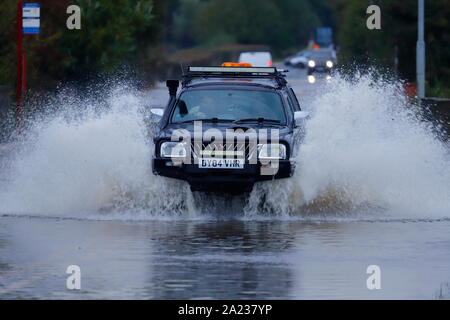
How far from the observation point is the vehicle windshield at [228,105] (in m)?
17.7

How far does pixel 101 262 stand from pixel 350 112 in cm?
726

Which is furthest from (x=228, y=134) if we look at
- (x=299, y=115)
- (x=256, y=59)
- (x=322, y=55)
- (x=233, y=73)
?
(x=322, y=55)

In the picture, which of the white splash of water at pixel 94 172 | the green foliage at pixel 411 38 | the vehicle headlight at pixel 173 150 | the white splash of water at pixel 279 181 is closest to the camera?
the vehicle headlight at pixel 173 150

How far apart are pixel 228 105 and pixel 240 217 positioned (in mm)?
1706

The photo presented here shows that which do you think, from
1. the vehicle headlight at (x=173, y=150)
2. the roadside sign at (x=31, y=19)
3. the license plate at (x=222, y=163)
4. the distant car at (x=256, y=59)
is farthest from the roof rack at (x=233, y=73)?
the distant car at (x=256, y=59)

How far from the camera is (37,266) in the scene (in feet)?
40.6

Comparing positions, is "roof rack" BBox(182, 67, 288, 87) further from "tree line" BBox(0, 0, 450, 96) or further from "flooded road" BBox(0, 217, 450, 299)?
"tree line" BBox(0, 0, 450, 96)

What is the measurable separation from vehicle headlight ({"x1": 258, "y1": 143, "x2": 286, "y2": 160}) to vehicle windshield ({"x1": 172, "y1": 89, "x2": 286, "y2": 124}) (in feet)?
2.86

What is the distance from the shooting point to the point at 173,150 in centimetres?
1673

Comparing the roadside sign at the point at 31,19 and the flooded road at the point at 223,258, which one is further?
the roadside sign at the point at 31,19

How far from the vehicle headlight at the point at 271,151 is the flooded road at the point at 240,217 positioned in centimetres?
47

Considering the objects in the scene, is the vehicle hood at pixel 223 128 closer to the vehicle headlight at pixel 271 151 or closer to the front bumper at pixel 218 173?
the vehicle headlight at pixel 271 151

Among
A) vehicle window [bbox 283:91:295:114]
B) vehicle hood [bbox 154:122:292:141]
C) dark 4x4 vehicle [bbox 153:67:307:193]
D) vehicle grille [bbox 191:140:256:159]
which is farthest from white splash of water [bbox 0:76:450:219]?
vehicle grille [bbox 191:140:256:159]
